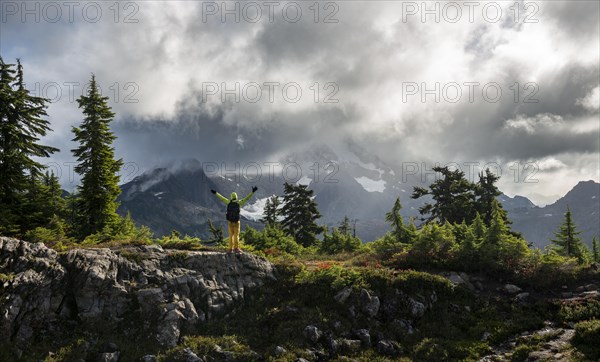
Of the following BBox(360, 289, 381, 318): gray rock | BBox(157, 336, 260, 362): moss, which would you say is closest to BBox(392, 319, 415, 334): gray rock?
BBox(360, 289, 381, 318): gray rock

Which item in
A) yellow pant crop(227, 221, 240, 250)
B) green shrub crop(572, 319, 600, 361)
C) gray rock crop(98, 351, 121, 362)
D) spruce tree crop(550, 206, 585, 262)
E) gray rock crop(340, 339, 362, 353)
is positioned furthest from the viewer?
spruce tree crop(550, 206, 585, 262)

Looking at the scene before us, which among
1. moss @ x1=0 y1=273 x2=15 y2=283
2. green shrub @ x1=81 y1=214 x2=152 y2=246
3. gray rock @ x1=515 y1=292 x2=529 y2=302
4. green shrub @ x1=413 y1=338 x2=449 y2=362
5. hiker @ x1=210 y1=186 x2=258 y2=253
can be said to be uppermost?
hiker @ x1=210 y1=186 x2=258 y2=253

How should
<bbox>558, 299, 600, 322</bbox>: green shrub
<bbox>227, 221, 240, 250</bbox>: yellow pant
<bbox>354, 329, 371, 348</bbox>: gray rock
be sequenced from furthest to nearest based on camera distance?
<bbox>227, 221, 240, 250</bbox>: yellow pant < <bbox>558, 299, 600, 322</bbox>: green shrub < <bbox>354, 329, 371, 348</bbox>: gray rock

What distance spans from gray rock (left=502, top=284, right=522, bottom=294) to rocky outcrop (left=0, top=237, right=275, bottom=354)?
13.8m

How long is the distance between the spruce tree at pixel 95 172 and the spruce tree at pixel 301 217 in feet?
93.8

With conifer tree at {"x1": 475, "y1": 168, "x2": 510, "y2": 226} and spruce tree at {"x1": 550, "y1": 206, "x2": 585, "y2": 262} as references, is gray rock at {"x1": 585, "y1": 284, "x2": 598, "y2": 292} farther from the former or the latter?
spruce tree at {"x1": 550, "y1": 206, "x2": 585, "y2": 262}

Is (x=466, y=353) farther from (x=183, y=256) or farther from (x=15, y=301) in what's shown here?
(x=15, y=301)

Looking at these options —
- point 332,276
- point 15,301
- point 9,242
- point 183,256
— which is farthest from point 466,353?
point 9,242

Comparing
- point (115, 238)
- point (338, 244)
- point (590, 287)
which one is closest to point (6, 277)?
point (115, 238)

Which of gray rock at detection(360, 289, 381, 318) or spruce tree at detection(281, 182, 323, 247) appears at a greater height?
spruce tree at detection(281, 182, 323, 247)

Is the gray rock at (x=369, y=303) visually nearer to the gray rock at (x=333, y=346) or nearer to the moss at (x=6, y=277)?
the gray rock at (x=333, y=346)

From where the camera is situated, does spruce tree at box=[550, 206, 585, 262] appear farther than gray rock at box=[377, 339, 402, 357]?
Yes

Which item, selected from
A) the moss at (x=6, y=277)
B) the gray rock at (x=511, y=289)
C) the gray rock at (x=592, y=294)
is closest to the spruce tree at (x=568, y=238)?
the gray rock at (x=592, y=294)

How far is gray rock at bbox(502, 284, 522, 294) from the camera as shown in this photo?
21.1 m
